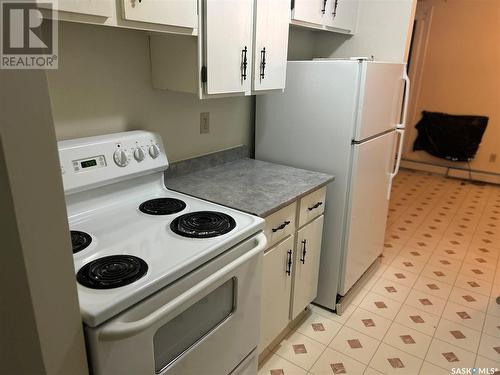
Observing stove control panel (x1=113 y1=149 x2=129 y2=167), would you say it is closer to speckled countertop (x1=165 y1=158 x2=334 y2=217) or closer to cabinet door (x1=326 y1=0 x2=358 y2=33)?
speckled countertop (x1=165 y1=158 x2=334 y2=217)

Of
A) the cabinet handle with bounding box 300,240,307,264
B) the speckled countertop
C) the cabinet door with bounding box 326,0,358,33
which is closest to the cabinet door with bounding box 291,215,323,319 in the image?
the cabinet handle with bounding box 300,240,307,264

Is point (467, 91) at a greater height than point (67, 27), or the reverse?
point (67, 27)

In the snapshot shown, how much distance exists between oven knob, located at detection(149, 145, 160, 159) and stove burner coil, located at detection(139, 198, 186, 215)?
0.20 m

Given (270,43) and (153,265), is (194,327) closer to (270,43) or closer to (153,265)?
(153,265)

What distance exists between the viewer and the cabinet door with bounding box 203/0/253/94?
1561mm

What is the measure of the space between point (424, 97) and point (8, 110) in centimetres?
563

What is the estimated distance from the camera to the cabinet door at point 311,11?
2.04 m

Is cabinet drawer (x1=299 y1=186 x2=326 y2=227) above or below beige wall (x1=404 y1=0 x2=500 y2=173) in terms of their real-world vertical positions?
below

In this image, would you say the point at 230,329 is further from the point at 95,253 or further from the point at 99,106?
the point at 99,106

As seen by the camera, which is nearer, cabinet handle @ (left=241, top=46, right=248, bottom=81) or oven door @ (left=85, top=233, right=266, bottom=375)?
oven door @ (left=85, top=233, right=266, bottom=375)

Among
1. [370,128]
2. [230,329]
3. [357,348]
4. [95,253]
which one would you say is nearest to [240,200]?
[230,329]

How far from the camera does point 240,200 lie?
1.72 m

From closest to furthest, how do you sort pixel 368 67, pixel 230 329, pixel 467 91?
pixel 230 329, pixel 368 67, pixel 467 91

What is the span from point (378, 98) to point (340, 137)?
34 cm
